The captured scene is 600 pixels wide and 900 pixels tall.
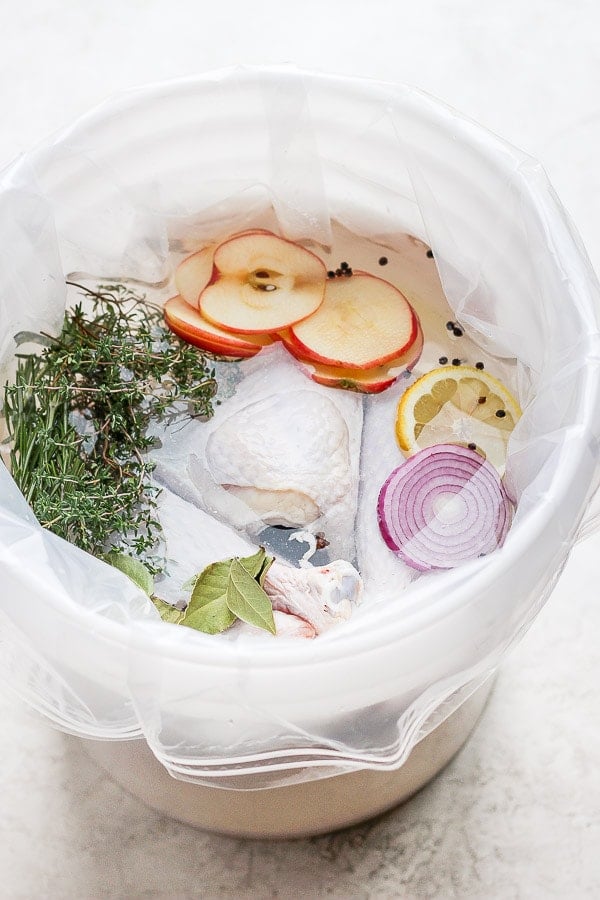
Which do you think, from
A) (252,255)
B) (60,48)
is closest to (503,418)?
(252,255)

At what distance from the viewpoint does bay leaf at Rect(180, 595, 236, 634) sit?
34.4 inches

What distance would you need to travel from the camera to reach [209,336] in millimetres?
1068

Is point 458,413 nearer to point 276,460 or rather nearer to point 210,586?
point 276,460

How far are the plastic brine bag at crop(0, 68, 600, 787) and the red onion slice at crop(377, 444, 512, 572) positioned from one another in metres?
0.02

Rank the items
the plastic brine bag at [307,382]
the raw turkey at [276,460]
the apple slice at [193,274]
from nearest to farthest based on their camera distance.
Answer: the plastic brine bag at [307,382] < the raw turkey at [276,460] < the apple slice at [193,274]

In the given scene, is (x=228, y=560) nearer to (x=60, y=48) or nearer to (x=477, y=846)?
(x=477, y=846)

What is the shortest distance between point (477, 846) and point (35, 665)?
1.57 feet

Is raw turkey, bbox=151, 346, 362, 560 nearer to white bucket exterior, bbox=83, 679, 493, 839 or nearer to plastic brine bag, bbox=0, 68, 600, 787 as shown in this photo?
plastic brine bag, bbox=0, 68, 600, 787

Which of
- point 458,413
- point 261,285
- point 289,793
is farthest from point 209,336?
point 289,793

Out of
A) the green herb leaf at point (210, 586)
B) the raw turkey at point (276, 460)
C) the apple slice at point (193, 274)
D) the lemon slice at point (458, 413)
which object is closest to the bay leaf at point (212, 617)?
the green herb leaf at point (210, 586)

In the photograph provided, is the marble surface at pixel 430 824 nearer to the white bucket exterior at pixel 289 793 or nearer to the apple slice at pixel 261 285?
the white bucket exterior at pixel 289 793

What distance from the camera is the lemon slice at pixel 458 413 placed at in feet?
3.34

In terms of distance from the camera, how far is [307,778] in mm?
824

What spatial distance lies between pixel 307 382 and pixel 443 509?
0.64 ft
